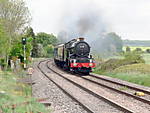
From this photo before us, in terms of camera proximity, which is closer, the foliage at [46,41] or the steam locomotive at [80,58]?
the steam locomotive at [80,58]

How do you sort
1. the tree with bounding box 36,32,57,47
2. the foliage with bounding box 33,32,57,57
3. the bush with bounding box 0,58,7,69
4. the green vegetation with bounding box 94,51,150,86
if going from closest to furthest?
1. the green vegetation with bounding box 94,51,150,86
2. the bush with bounding box 0,58,7,69
3. the foliage with bounding box 33,32,57,57
4. the tree with bounding box 36,32,57,47

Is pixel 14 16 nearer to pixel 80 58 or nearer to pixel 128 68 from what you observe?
pixel 80 58

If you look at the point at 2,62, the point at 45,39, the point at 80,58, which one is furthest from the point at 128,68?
the point at 45,39

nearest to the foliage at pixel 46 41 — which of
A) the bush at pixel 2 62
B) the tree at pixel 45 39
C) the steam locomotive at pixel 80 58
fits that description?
the tree at pixel 45 39

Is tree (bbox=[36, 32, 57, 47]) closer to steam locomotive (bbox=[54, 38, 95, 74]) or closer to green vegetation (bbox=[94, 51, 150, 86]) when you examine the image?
green vegetation (bbox=[94, 51, 150, 86])

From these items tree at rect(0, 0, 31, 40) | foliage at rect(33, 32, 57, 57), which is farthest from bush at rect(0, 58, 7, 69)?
foliage at rect(33, 32, 57, 57)

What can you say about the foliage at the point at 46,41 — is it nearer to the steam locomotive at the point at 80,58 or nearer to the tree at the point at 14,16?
the tree at the point at 14,16

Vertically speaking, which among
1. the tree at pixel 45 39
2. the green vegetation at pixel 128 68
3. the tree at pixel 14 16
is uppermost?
the tree at pixel 45 39

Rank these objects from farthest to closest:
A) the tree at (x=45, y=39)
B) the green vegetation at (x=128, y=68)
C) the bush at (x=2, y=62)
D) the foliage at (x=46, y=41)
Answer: the tree at (x=45, y=39)
the foliage at (x=46, y=41)
the bush at (x=2, y=62)
the green vegetation at (x=128, y=68)

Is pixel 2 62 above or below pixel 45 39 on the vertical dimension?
below

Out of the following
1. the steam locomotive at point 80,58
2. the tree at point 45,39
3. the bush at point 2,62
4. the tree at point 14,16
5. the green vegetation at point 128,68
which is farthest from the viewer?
the tree at point 45,39

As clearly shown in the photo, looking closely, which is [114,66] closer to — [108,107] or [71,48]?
[71,48]

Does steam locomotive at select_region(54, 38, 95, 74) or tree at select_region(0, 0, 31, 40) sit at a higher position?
tree at select_region(0, 0, 31, 40)

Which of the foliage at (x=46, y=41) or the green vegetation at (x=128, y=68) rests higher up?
the foliage at (x=46, y=41)
